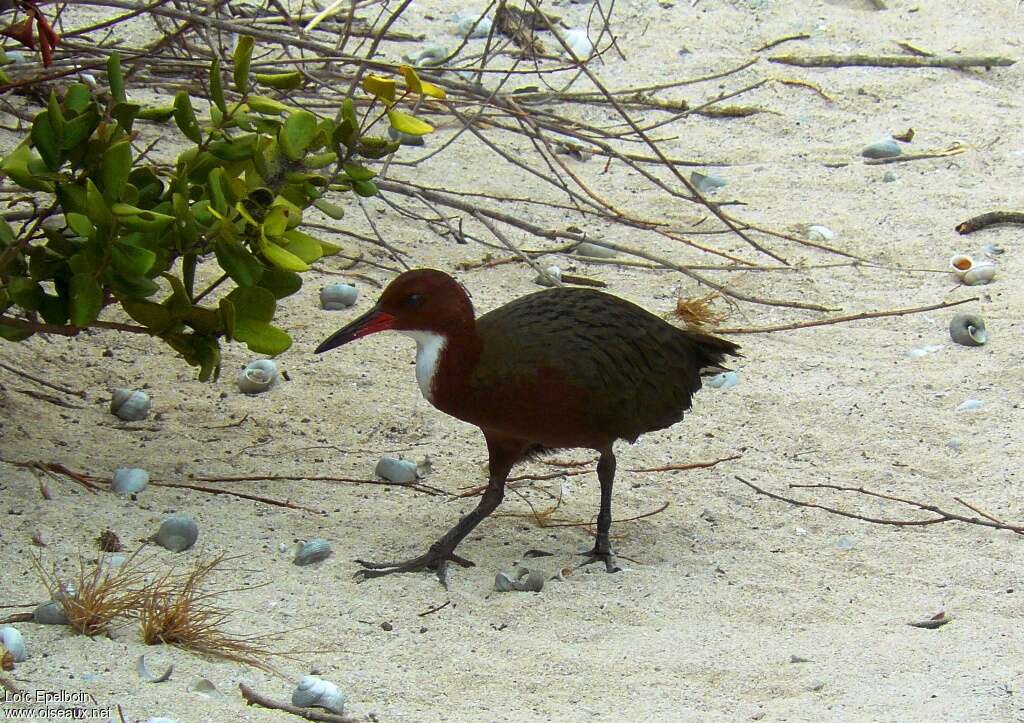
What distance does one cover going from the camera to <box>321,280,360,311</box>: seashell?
17.6 ft

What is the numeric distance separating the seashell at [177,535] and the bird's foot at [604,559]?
3.66 ft

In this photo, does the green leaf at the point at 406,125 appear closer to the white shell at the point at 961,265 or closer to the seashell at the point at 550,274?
the seashell at the point at 550,274

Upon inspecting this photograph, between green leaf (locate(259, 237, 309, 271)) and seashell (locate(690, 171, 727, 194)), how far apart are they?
3.57 meters

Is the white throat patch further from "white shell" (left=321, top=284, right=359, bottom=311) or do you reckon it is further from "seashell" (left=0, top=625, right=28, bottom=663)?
"white shell" (left=321, top=284, right=359, bottom=311)

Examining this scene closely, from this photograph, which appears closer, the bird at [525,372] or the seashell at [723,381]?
the bird at [525,372]

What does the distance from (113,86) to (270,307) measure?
2.33 ft

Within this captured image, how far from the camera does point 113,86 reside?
138 inches

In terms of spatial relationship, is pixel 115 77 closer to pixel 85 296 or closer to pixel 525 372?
pixel 85 296

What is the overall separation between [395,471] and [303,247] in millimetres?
1061

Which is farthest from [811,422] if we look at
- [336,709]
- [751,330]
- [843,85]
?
[843,85]

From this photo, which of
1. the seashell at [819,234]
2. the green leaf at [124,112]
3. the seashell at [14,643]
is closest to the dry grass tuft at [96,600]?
the seashell at [14,643]

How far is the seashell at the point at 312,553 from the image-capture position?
384 centimetres

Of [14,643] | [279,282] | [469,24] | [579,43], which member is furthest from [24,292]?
[469,24]

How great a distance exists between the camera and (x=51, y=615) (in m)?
3.25
